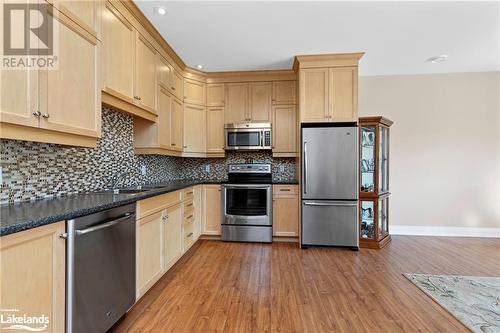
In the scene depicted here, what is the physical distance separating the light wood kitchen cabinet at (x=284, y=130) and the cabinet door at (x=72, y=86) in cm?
260

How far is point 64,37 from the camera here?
1506 mm

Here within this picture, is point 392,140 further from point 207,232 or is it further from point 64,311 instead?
point 64,311

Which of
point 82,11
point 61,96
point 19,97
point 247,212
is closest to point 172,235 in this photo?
point 247,212

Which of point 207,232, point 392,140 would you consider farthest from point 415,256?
point 207,232

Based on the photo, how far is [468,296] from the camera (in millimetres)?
2150

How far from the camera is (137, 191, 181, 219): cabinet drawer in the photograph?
1.98 metres

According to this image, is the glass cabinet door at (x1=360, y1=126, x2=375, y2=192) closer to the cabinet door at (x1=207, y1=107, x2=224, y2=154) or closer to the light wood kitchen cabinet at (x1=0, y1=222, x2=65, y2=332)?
the cabinet door at (x1=207, y1=107, x2=224, y2=154)

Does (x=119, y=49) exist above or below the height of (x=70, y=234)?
above

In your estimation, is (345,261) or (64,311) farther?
(345,261)

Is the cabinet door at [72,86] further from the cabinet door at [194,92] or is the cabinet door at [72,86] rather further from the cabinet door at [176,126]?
the cabinet door at [194,92]

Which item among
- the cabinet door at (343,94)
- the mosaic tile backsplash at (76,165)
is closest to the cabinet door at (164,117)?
the mosaic tile backsplash at (76,165)

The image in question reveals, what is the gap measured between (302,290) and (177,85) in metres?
3.09

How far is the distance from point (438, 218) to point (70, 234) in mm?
5018

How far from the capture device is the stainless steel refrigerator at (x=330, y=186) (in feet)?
10.7
